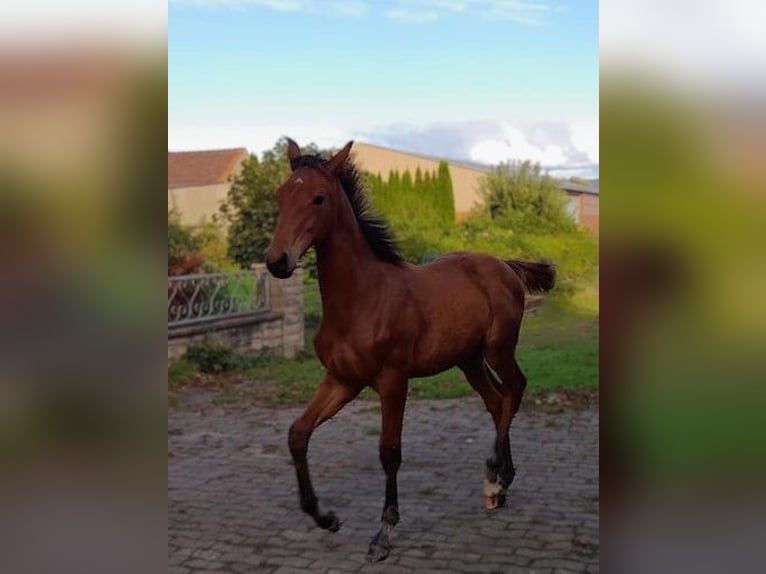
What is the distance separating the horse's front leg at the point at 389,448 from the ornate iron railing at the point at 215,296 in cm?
573

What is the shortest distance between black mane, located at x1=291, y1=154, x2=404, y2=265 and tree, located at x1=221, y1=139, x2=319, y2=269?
774cm

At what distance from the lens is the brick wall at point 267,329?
9422 millimetres

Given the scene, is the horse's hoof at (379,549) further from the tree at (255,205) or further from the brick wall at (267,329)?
the tree at (255,205)

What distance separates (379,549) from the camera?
377 centimetres

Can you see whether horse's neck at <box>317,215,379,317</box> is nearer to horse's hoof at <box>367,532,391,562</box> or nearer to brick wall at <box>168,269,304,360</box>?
horse's hoof at <box>367,532,391,562</box>

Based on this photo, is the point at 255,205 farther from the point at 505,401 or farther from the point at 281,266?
the point at 281,266

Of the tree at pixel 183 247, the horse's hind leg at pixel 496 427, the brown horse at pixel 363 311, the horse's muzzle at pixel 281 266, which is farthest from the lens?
the tree at pixel 183 247

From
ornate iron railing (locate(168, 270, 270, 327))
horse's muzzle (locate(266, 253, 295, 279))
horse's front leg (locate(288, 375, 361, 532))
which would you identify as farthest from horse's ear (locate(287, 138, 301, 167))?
ornate iron railing (locate(168, 270, 270, 327))

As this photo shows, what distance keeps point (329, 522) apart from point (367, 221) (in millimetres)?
1613

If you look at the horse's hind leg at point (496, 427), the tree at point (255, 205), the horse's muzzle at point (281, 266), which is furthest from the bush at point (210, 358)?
the horse's muzzle at point (281, 266)

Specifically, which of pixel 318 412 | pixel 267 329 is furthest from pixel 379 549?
pixel 267 329

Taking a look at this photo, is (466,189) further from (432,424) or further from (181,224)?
(432,424)

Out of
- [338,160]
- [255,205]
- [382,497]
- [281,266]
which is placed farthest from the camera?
[255,205]

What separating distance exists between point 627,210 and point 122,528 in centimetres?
81
